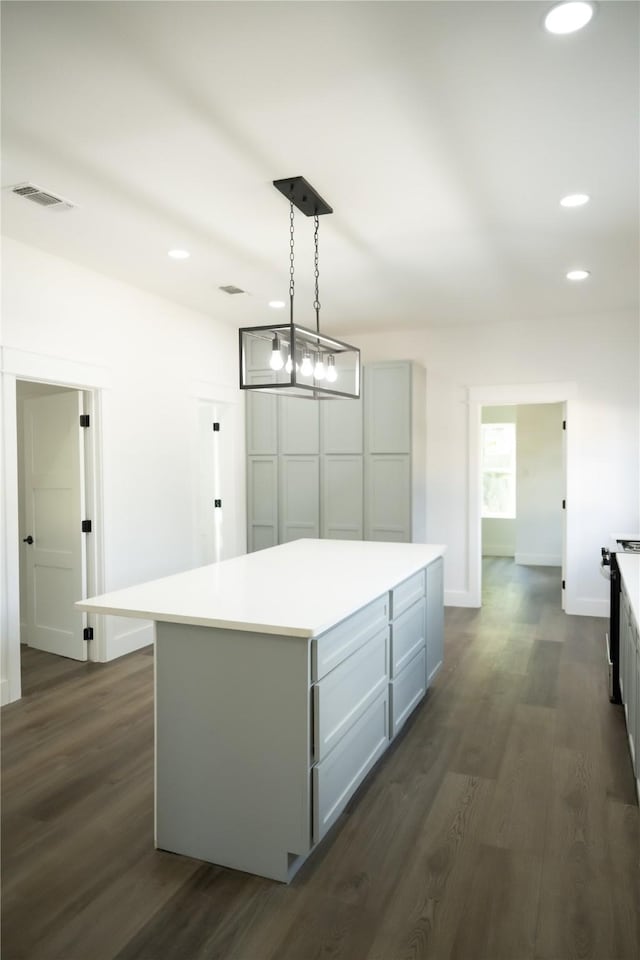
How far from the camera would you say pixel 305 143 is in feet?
8.82

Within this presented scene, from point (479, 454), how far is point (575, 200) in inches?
131

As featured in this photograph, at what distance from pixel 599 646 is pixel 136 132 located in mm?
4610

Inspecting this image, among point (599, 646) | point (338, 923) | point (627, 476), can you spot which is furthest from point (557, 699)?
point (627, 476)

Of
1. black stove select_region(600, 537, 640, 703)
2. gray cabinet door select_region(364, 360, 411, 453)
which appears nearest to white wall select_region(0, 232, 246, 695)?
gray cabinet door select_region(364, 360, 411, 453)

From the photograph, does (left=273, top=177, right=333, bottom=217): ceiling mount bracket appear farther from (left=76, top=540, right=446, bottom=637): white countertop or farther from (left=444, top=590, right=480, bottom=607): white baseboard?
(left=444, top=590, right=480, bottom=607): white baseboard

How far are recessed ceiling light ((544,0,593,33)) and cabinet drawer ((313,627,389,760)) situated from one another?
7.18 feet

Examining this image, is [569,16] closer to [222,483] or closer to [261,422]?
[261,422]

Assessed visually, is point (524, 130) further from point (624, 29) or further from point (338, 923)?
point (338, 923)

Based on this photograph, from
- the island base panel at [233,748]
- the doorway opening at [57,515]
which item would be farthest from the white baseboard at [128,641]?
the island base panel at [233,748]

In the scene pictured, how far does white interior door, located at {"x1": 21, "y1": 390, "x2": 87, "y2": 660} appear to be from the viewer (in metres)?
4.69

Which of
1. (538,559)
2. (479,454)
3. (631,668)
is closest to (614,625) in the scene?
(631,668)

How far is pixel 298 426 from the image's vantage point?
6.56 m

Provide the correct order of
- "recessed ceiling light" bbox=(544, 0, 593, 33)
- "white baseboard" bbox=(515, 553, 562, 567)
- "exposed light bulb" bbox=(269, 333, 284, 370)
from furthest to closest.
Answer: "white baseboard" bbox=(515, 553, 562, 567)
"exposed light bulb" bbox=(269, 333, 284, 370)
"recessed ceiling light" bbox=(544, 0, 593, 33)

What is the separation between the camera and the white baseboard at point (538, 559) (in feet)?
29.9
